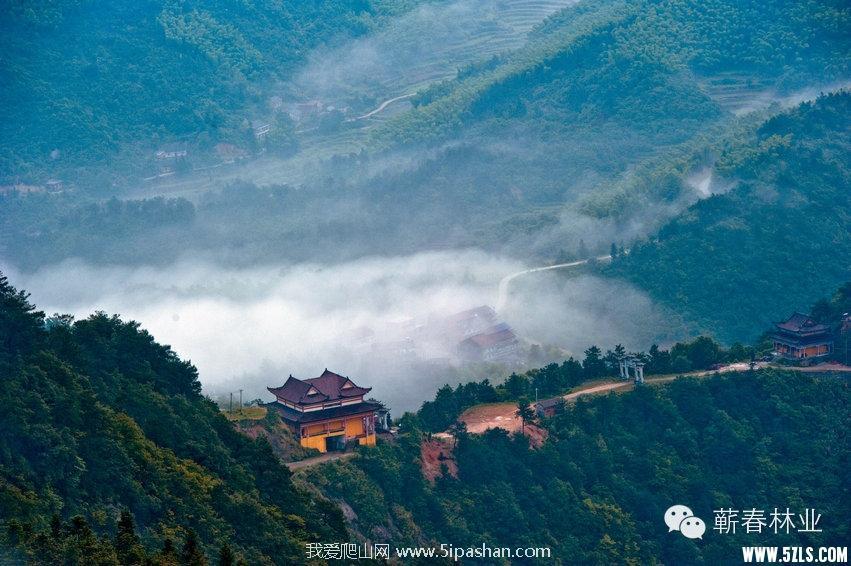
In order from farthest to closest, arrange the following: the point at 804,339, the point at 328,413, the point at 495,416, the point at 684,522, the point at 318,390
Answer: the point at 804,339
the point at 495,416
the point at 684,522
the point at 318,390
the point at 328,413

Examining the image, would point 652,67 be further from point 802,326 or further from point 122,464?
point 122,464

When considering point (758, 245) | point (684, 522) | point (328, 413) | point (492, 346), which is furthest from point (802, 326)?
point (328, 413)

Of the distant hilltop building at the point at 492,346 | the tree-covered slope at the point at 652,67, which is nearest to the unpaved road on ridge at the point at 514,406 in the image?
the distant hilltop building at the point at 492,346

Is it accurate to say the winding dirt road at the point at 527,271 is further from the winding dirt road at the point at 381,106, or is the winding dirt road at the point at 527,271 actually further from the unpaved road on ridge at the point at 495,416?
the winding dirt road at the point at 381,106

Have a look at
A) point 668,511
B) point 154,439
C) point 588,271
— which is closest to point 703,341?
point 668,511

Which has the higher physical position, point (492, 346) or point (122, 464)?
point (492, 346)

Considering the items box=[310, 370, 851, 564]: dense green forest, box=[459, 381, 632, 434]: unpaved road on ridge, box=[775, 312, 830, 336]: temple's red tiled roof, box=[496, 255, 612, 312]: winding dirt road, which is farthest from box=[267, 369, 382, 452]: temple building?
box=[496, 255, 612, 312]: winding dirt road

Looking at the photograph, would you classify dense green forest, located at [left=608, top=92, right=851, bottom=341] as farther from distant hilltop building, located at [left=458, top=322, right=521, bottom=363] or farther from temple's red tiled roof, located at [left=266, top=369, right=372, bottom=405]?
temple's red tiled roof, located at [left=266, top=369, right=372, bottom=405]
